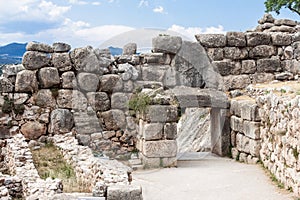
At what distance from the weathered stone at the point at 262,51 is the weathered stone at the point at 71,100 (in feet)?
18.7

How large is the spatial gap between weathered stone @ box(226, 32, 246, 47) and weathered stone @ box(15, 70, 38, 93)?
6203 mm

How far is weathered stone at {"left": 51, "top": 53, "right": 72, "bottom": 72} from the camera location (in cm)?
1297

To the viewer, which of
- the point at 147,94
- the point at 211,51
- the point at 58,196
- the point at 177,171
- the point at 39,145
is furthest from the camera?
the point at 211,51

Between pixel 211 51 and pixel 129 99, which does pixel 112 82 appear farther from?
pixel 211 51

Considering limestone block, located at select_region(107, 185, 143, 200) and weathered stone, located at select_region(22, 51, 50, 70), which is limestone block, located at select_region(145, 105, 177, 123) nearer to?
weathered stone, located at select_region(22, 51, 50, 70)

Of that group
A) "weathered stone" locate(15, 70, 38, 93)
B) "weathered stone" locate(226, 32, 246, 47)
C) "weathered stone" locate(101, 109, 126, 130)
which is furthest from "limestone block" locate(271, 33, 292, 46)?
"weathered stone" locate(15, 70, 38, 93)

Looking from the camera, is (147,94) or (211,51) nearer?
(147,94)

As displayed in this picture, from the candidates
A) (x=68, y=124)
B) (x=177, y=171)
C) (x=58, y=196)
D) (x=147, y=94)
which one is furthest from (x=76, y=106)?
(x=58, y=196)

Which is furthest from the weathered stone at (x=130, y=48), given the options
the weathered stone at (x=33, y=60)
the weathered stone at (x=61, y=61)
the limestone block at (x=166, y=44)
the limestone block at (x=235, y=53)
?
the limestone block at (x=235, y=53)

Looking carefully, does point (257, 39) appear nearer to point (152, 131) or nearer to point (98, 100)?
point (152, 131)

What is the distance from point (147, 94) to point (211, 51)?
339cm

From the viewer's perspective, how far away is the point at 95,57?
1319 cm

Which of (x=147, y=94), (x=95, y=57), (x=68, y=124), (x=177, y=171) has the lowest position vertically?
(x=177, y=171)

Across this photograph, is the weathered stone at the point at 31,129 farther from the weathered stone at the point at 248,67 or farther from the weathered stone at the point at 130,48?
the weathered stone at the point at 248,67
